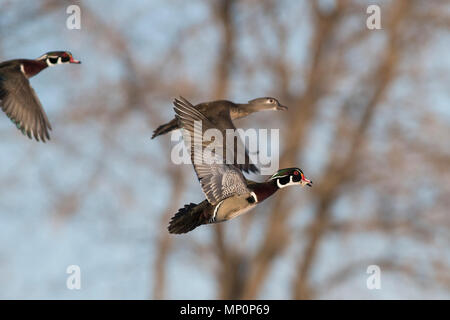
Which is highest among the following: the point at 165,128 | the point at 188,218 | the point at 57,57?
the point at 57,57

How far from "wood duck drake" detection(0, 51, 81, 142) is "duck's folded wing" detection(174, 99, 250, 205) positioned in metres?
0.34

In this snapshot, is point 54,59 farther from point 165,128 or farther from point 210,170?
point 210,170

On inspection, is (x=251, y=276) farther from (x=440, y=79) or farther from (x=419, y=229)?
(x=440, y=79)

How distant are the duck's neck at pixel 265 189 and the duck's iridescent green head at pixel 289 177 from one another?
0.01 meters

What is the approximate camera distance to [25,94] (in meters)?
1.93

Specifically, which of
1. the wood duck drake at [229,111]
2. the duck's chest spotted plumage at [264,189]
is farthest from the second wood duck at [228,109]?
the duck's chest spotted plumage at [264,189]

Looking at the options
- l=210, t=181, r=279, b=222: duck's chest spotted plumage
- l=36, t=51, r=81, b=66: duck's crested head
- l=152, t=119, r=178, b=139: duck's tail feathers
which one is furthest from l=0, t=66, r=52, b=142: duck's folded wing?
l=210, t=181, r=279, b=222: duck's chest spotted plumage

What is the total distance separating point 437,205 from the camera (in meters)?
9.63

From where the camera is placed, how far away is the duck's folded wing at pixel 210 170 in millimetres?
1572

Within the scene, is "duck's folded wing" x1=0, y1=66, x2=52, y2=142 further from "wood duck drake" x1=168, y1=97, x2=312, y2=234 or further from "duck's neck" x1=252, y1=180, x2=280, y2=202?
"duck's neck" x1=252, y1=180, x2=280, y2=202

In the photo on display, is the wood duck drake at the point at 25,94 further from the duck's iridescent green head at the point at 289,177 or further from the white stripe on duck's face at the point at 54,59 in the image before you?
the duck's iridescent green head at the point at 289,177

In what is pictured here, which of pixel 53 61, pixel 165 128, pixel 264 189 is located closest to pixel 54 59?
pixel 53 61

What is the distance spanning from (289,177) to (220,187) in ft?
0.61
